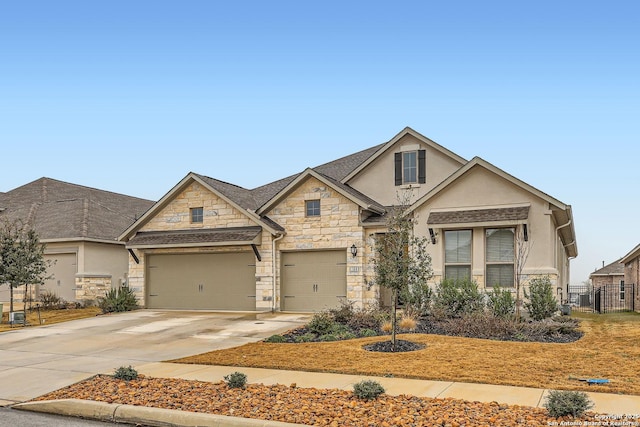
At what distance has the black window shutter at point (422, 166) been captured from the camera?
80.1ft

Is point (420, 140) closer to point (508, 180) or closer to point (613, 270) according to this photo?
point (508, 180)

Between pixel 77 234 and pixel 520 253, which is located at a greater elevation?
pixel 77 234

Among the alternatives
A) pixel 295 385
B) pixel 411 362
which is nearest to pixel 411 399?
pixel 295 385

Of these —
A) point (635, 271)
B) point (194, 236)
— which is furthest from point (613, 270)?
point (194, 236)

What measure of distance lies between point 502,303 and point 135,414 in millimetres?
12691

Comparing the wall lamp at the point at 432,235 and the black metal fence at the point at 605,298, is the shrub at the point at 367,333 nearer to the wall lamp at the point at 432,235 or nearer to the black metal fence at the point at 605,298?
the wall lamp at the point at 432,235

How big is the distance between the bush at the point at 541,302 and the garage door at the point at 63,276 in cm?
2099

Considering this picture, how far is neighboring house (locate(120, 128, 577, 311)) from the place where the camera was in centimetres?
1936

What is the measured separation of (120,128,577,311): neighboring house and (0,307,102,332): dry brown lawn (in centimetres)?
253

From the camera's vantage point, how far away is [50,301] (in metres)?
26.9

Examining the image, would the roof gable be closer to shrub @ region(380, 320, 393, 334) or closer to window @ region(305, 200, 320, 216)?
window @ region(305, 200, 320, 216)

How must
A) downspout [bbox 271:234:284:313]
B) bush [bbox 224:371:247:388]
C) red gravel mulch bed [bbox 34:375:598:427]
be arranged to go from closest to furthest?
red gravel mulch bed [bbox 34:375:598:427] < bush [bbox 224:371:247:388] < downspout [bbox 271:234:284:313]

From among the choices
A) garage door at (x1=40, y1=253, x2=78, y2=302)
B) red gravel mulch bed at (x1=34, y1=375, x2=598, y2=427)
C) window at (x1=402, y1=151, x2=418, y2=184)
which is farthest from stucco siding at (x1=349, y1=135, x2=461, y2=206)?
red gravel mulch bed at (x1=34, y1=375, x2=598, y2=427)

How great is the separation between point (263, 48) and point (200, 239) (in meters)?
8.26
